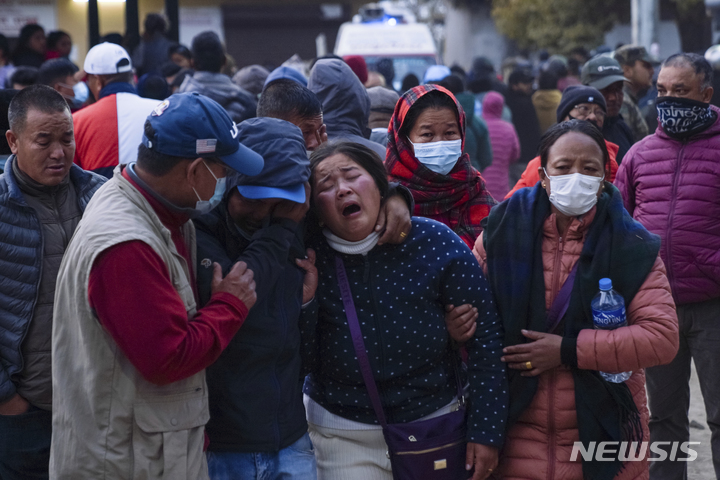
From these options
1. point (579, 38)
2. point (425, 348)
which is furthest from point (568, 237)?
point (579, 38)

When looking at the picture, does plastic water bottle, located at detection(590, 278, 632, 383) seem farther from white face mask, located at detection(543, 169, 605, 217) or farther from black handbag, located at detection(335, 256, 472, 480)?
black handbag, located at detection(335, 256, 472, 480)

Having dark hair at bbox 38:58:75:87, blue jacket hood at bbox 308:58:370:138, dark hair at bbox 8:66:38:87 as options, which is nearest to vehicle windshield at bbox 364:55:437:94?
dark hair at bbox 8:66:38:87

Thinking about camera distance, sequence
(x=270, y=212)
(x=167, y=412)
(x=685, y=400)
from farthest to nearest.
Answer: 1. (x=685, y=400)
2. (x=270, y=212)
3. (x=167, y=412)

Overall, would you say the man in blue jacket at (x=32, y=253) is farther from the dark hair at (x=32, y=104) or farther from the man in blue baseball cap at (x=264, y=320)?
the man in blue baseball cap at (x=264, y=320)

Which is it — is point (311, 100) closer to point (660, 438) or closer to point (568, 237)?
point (568, 237)

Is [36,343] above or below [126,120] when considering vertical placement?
below

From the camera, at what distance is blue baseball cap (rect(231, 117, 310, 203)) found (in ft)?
8.05

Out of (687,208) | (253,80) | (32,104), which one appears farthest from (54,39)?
(687,208)

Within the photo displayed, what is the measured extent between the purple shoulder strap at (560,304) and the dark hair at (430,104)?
1.10 m

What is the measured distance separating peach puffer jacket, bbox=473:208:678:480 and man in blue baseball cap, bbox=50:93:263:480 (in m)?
1.12

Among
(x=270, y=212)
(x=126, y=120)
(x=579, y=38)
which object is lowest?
(x=270, y=212)

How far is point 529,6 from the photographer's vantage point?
87.9ft

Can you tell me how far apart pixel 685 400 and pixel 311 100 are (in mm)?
2582

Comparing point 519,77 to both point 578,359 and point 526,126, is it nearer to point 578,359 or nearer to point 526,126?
point 526,126
